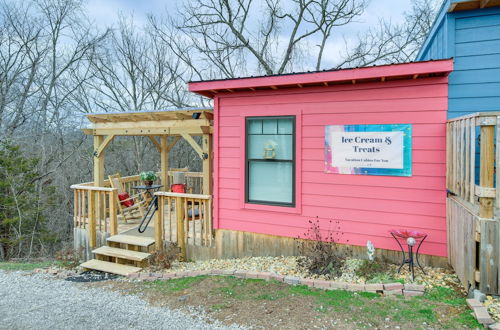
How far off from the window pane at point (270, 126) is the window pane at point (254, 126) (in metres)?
0.07

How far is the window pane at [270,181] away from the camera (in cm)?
516

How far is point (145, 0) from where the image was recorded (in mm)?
16438

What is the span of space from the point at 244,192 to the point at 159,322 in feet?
7.89

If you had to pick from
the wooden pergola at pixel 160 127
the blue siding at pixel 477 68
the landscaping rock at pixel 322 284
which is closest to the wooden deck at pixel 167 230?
the wooden pergola at pixel 160 127

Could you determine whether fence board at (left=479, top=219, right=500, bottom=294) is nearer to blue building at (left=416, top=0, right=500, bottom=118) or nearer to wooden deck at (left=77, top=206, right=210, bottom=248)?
blue building at (left=416, top=0, right=500, bottom=118)

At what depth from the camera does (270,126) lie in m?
5.23

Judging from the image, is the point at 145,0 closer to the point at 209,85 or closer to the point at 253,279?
the point at 209,85

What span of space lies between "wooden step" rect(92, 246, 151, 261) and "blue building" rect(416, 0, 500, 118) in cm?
511

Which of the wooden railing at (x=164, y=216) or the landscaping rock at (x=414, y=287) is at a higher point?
the wooden railing at (x=164, y=216)

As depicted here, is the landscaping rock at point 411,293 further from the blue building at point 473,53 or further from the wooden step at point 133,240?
the wooden step at point 133,240

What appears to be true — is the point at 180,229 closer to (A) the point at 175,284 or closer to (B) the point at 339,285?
(A) the point at 175,284

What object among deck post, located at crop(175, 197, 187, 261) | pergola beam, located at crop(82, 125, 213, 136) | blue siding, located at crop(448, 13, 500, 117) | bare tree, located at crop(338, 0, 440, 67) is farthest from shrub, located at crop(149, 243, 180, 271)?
bare tree, located at crop(338, 0, 440, 67)

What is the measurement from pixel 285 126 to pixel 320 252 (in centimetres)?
193

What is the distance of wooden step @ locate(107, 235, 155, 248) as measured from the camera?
19.5 ft
